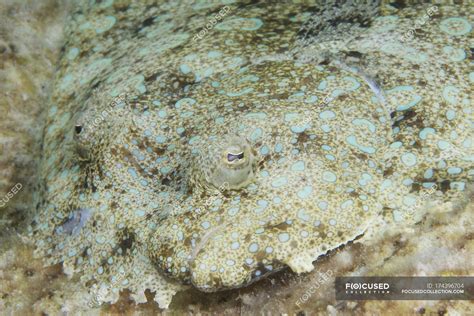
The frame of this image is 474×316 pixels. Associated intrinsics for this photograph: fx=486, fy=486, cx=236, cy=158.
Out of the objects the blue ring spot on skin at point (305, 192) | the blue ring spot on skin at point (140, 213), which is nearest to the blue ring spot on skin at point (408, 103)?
the blue ring spot on skin at point (305, 192)

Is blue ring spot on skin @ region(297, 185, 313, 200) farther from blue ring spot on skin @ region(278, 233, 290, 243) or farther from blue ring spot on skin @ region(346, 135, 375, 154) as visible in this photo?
blue ring spot on skin @ region(346, 135, 375, 154)

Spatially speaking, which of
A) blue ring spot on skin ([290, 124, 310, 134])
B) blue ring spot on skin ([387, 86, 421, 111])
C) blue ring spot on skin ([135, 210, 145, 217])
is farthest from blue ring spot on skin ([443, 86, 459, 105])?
blue ring spot on skin ([135, 210, 145, 217])

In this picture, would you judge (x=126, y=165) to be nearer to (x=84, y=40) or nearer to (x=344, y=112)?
(x=344, y=112)

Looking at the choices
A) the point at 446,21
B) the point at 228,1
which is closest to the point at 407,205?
the point at 446,21

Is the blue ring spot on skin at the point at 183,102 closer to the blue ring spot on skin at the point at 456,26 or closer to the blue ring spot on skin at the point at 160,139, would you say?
the blue ring spot on skin at the point at 160,139

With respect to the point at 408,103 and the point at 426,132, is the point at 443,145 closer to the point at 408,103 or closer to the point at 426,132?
the point at 426,132
